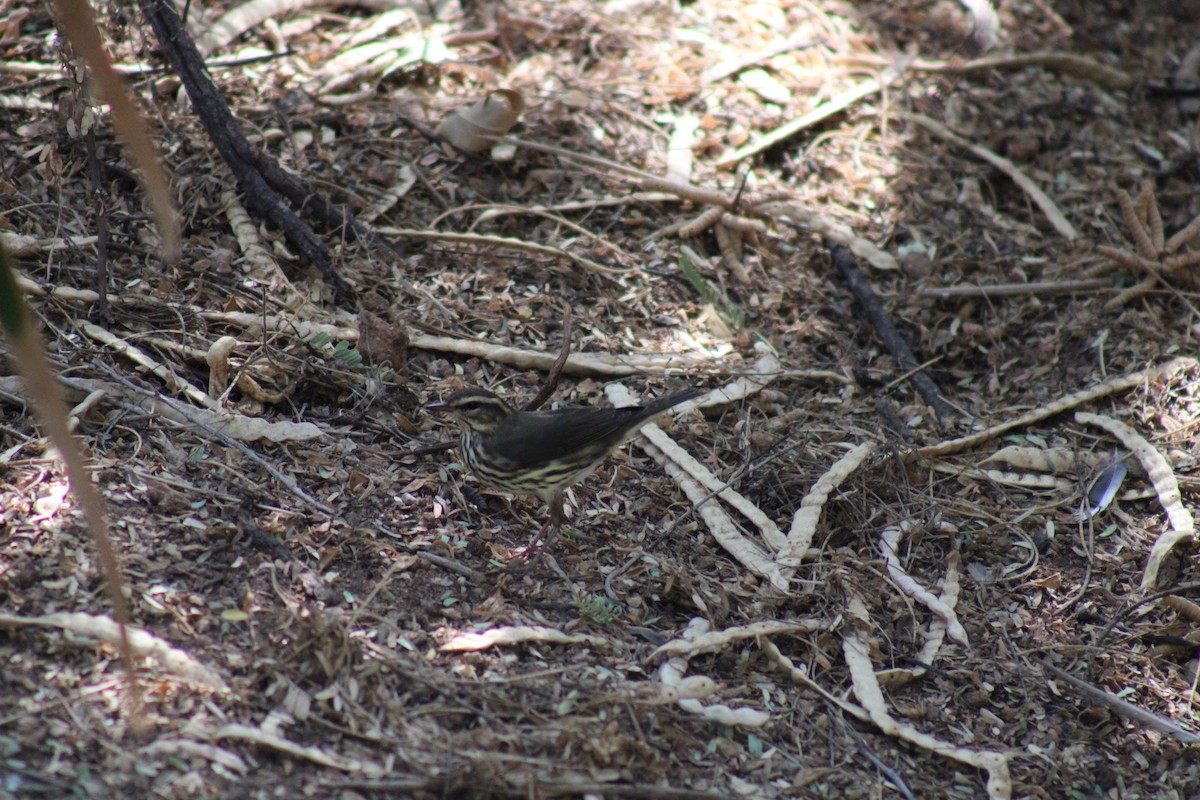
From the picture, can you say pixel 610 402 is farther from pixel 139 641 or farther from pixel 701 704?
pixel 139 641

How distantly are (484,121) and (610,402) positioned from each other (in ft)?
7.19

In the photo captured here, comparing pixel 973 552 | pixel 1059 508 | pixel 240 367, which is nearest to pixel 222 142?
pixel 240 367

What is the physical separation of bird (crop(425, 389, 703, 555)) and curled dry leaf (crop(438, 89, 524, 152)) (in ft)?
8.01

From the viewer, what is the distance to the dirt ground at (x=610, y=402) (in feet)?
12.0

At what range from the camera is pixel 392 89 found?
7.10 m

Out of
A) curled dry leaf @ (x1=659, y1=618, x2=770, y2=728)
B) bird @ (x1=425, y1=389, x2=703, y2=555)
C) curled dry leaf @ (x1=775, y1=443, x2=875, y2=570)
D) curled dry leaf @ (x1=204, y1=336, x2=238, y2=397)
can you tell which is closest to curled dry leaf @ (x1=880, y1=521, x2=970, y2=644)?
curled dry leaf @ (x1=775, y1=443, x2=875, y2=570)

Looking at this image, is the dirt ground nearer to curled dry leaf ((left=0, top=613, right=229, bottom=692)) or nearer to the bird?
curled dry leaf ((left=0, top=613, right=229, bottom=692))

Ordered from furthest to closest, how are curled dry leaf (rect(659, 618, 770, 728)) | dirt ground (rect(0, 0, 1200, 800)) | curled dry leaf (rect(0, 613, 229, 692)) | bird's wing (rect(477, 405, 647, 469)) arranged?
bird's wing (rect(477, 405, 647, 469)), curled dry leaf (rect(659, 618, 770, 728)), dirt ground (rect(0, 0, 1200, 800)), curled dry leaf (rect(0, 613, 229, 692))

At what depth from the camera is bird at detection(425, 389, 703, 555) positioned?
4602 millimetres

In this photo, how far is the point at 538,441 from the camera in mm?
4629

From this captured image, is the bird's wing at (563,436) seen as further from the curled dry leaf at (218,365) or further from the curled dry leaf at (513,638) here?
the curled dry leaf at (218,365)

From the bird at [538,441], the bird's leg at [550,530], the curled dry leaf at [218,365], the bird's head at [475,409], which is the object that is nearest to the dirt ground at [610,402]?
the curled dry leaf at [218,365]

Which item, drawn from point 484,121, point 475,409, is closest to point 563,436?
point 475,409

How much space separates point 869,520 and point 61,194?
4.49 metres
